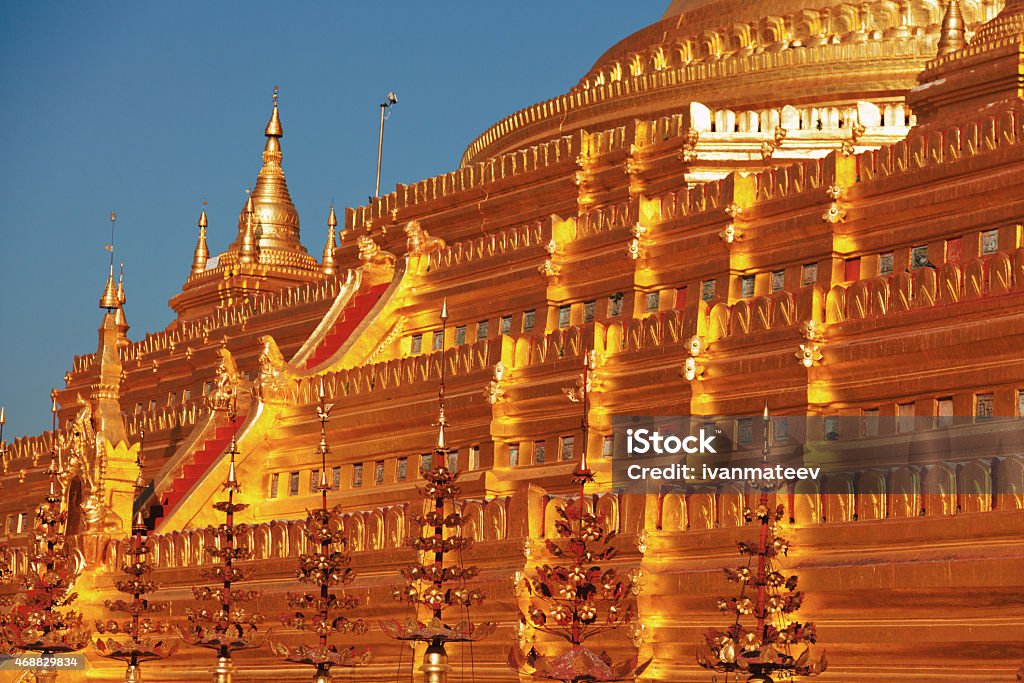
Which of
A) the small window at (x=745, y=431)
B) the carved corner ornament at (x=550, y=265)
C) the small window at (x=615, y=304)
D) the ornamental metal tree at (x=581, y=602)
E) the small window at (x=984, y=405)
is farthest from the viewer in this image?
the carved corner ornament at (x=550, y=265)

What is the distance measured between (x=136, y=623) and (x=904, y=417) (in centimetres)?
1064

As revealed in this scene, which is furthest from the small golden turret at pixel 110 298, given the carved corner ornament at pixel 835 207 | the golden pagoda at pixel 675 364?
the carved corner ornament at pixel 835 207

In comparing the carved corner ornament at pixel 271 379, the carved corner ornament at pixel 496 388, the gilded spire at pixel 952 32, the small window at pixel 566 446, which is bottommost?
the small window at pixel 566 446

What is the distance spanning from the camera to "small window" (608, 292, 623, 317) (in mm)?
29547

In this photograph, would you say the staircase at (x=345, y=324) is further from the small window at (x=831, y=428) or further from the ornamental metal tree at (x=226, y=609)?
the small window at (x=831, y=428)

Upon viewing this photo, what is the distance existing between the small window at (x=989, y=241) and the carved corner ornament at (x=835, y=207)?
235cm

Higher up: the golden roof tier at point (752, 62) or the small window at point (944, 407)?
the golden roof tier at point (752, 62)

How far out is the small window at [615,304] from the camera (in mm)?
29547

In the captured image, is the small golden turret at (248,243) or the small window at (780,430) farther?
the small golden turret at (248,243)

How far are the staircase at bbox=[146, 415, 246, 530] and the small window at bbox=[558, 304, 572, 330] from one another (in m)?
5.12

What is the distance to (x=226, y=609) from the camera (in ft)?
83.9

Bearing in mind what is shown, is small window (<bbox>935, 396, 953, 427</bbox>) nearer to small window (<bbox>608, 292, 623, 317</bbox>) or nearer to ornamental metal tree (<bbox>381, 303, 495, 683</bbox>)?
ornamental metal tree (<bbox>381, 303, 495, 683</bbox>)

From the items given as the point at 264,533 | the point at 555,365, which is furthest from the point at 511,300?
the point at 264,533

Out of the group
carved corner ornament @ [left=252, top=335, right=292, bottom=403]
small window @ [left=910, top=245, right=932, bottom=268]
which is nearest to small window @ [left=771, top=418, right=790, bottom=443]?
small window @ [left=910, top=245, right=932, bottom=268]
